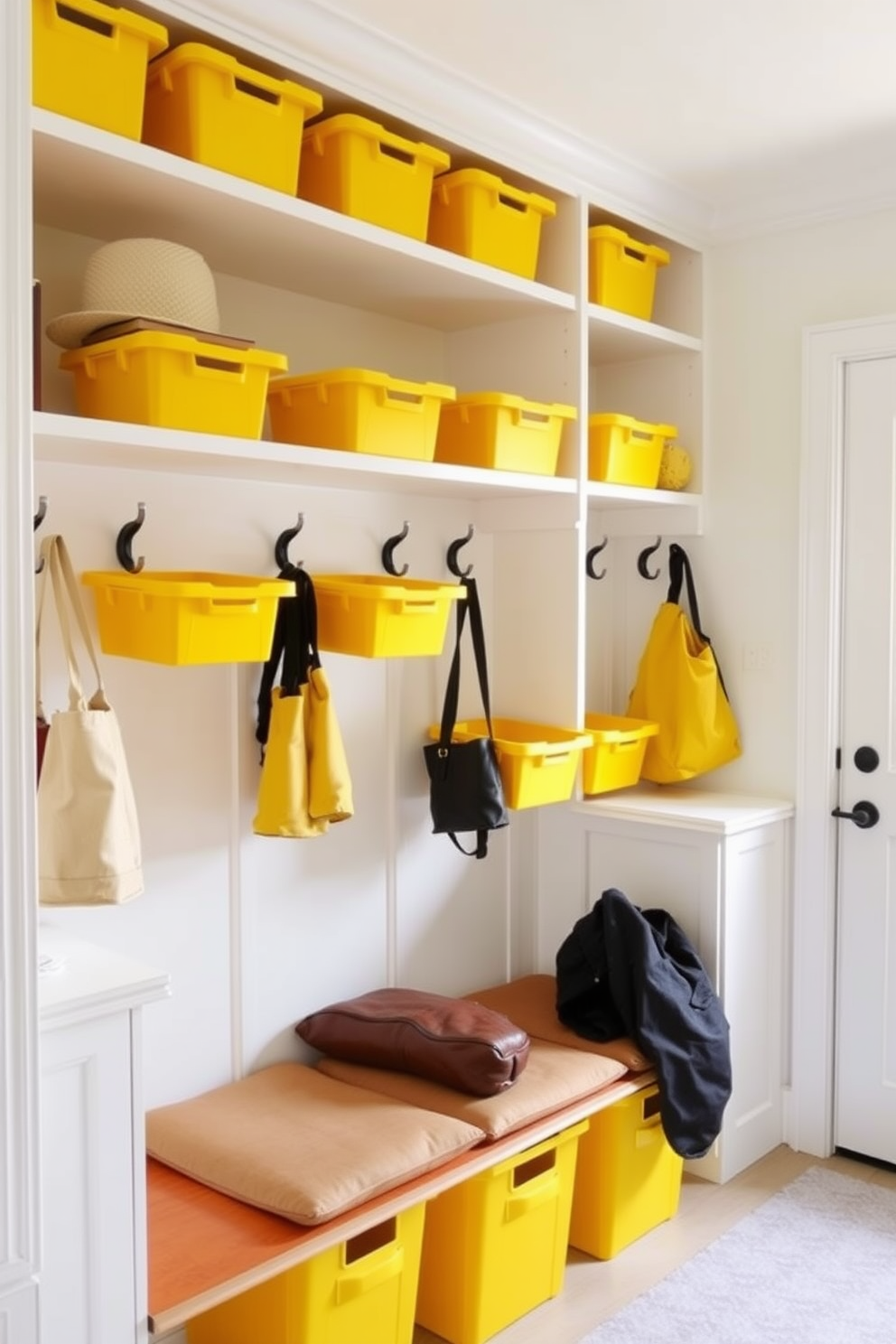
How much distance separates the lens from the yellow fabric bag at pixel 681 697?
3.18 metres

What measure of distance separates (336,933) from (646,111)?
190 centimetres

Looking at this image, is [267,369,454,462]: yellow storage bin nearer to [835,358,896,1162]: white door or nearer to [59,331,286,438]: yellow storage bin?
[59,331,286,438]: yellow storage bin

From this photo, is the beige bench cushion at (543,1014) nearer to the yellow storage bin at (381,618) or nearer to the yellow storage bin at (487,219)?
the yellow storage bin at (381,618)

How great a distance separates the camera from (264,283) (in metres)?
2.56

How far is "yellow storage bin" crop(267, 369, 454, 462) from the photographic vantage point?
2307mm

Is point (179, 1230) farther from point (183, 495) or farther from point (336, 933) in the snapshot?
point (183, 495)

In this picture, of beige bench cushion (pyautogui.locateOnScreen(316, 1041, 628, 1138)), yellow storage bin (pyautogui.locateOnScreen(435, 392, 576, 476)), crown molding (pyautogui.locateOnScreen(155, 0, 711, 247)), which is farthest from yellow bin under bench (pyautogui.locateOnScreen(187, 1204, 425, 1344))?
crown molding (pyautogui.locateOnScreen(155, 0, 711, 247))

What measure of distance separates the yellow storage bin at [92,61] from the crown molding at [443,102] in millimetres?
114

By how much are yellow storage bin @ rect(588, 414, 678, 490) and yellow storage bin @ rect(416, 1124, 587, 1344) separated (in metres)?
1.52

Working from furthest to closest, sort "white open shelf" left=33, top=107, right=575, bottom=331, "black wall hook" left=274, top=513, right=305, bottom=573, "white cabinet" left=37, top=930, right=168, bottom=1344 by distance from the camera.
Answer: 1. "black wall hook" left=274, top=513, right=305, bottom=573
2. "white open shelf" left=33, top=107, right=575, bottom=331
3. "white cabinet" left=37, top=930, right=168, bottom=1344

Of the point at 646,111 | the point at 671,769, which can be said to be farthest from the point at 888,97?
the point at 671,769

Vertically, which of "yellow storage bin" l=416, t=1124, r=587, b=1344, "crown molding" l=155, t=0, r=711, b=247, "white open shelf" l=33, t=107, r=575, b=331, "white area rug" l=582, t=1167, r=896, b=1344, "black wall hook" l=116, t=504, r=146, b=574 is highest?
"crown molding" l=155, t=0, r=711, b=247

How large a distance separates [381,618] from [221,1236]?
3.67 feet

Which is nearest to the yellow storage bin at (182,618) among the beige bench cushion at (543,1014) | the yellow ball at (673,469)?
the beige bench cushion at (543,1014)
